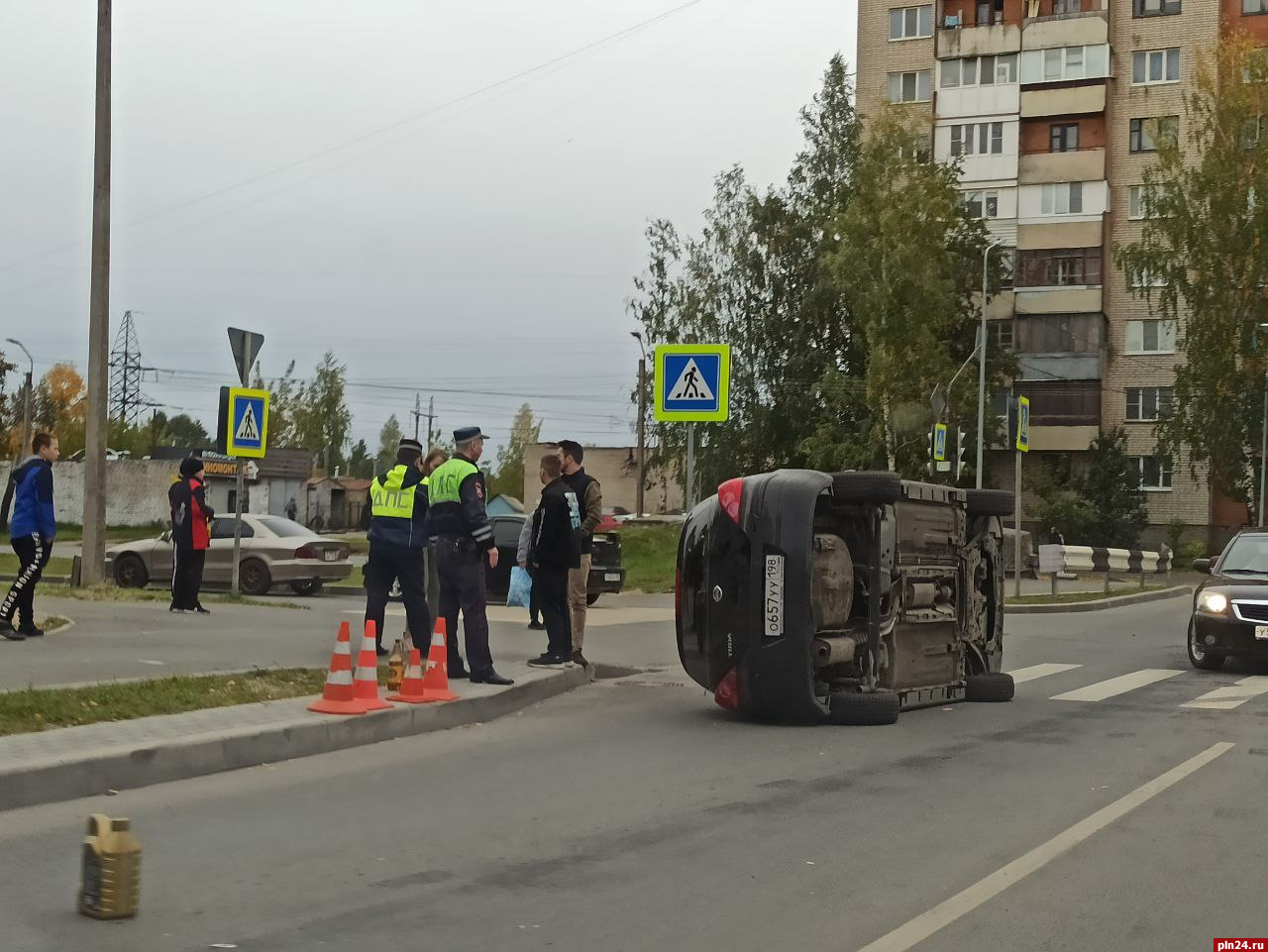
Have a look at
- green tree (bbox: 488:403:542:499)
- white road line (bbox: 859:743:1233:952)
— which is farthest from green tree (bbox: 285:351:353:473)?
white road line (bbox: 859:743:1233:952)

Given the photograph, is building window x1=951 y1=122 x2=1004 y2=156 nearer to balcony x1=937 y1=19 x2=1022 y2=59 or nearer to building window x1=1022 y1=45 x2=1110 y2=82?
building window x1=1022 y1=45 x2=1110 y2=82

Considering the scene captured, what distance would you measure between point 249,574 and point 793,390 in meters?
33.0

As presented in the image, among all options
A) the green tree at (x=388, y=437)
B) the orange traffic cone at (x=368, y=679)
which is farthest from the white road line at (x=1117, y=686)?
the green tree at (x=388, y=437)

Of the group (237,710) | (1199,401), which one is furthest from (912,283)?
(237,710)

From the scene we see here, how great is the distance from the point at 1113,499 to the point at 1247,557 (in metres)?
41.7

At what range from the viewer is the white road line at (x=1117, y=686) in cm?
1306

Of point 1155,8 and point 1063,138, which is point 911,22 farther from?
point 1155,8

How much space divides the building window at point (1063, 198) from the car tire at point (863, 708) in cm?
5447

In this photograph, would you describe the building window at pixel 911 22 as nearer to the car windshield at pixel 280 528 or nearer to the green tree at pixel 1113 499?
the green tree at pixel 1113 499

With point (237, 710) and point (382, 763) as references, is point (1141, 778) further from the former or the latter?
point (237, 710)

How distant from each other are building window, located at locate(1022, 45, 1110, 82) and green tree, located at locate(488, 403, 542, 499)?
66.2 meters

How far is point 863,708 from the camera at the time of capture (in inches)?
416

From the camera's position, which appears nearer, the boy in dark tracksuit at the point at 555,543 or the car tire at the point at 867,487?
the car tire at the point at 867,487

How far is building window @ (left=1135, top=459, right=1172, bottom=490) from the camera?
200ft
